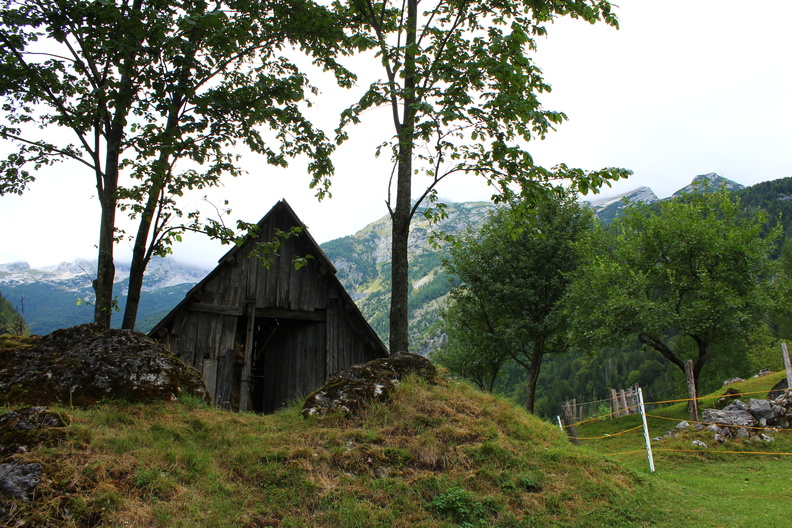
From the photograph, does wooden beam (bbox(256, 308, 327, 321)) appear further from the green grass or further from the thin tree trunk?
the green grass

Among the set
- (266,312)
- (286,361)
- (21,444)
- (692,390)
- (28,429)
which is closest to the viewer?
(21,444)

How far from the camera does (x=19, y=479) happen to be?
4656mm

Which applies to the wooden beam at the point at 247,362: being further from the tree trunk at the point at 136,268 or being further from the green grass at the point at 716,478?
the green grass at the point at 716,478

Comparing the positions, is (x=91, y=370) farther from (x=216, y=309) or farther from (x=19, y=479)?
(x=216, y=309)

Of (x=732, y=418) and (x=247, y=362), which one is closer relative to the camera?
(x=247, y=362)

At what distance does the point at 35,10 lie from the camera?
819 cm

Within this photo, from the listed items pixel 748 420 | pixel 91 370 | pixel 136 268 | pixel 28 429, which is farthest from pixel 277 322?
pixel 748 420

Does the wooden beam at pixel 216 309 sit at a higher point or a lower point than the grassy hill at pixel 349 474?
higher

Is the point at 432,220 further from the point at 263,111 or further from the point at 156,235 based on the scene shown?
the point at 156,235

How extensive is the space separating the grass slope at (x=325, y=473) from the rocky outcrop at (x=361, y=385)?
10.1 inches

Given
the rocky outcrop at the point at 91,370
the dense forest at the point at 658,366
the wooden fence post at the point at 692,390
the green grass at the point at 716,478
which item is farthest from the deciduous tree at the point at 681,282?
the dense forest at the point at 658,366

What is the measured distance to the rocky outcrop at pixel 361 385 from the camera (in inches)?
316

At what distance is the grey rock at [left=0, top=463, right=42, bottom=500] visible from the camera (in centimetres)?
456

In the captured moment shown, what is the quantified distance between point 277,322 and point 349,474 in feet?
36.4
